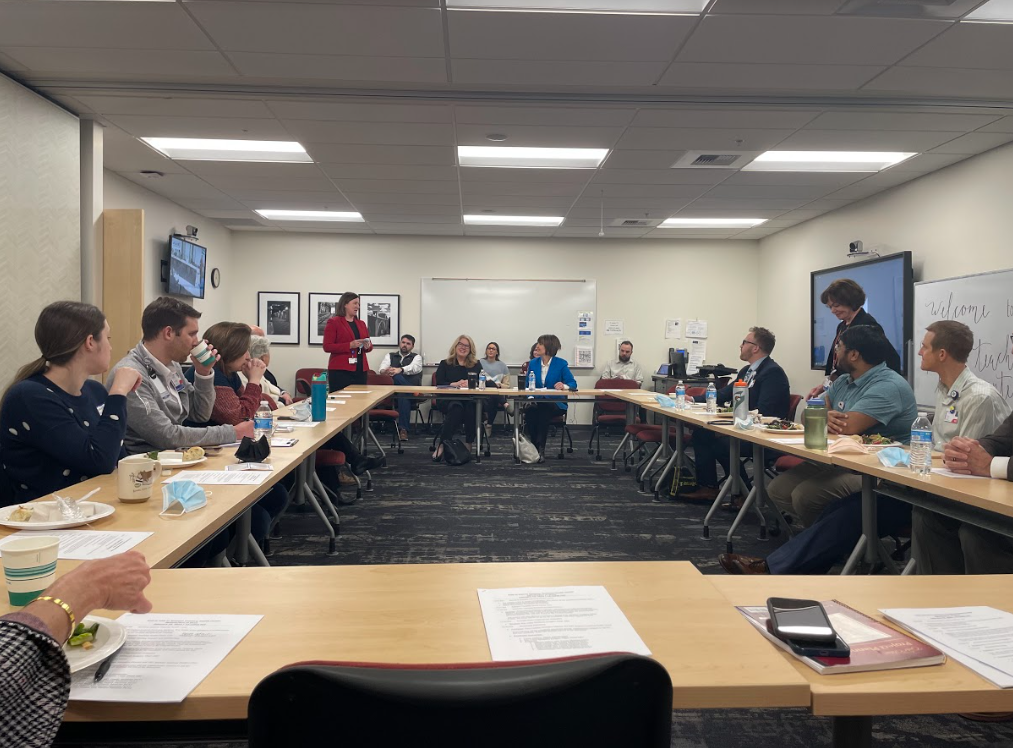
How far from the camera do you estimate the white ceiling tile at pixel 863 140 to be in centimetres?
460

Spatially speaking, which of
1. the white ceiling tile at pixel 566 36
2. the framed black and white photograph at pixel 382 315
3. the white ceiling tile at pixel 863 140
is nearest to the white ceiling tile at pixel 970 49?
the white ceiling tile at pixel 863 140

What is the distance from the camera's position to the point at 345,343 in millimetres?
6305

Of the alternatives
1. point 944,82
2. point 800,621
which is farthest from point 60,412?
point 944,82

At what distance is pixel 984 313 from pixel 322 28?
4856 millimetres

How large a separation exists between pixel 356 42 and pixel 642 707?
353 cm

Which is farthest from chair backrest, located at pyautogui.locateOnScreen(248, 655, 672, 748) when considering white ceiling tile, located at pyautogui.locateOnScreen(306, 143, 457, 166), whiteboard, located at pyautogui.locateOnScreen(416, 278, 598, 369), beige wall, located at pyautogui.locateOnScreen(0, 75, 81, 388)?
whiteboard, located at pyautogui.locateOnScreen(416, 278, 598, 369)

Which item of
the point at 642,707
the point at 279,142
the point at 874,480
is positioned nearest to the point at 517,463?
the point at 279,142

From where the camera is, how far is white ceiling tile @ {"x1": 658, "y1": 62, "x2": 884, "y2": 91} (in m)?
3.59

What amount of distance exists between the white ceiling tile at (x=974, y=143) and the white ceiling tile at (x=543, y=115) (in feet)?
8.15

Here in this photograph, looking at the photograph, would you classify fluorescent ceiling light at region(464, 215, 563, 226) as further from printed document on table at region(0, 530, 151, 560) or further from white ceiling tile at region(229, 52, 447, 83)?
printed document on table at region(0, 530, 151, 560)

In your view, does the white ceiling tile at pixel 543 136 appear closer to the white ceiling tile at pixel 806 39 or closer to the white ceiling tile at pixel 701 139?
the white ceiling tile at pixel 701 139

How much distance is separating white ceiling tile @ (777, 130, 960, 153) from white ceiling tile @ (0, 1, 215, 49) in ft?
13.0

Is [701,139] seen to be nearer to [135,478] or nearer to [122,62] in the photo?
[122,62]

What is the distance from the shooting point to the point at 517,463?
20.9 ft
